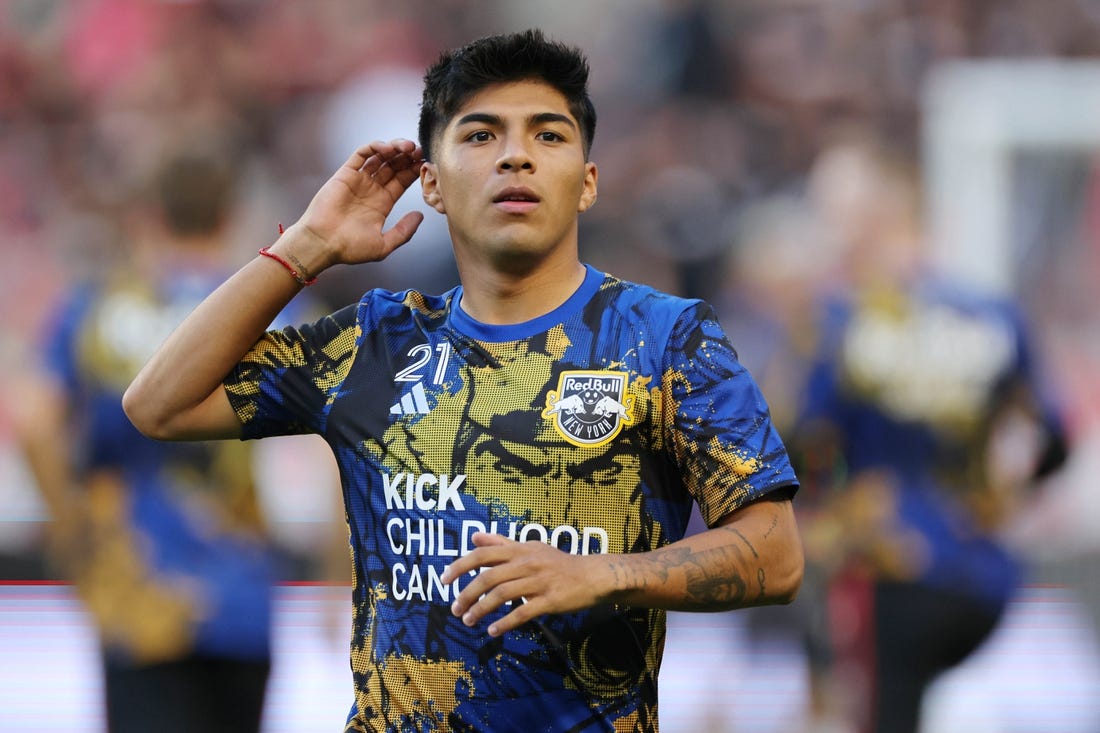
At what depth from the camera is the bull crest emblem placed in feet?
8.00

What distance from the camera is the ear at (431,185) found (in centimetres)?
280

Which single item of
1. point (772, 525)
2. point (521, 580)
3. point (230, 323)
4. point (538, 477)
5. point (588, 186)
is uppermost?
point (588, 186)

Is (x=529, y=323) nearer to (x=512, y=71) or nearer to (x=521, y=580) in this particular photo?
(x=512, y=71)

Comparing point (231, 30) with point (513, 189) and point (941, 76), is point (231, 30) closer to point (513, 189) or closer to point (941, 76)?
point (941, 76)

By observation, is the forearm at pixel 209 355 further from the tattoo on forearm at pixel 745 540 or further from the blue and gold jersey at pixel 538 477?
the tattoo on forearm at pixel 745 540

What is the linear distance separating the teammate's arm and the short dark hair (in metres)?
0.83

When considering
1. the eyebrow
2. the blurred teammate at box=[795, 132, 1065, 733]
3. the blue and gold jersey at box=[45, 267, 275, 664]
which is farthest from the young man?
the blurred teammate at box=[795, 132, 1065, 733]

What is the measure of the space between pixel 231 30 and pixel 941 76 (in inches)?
176

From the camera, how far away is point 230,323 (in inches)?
105

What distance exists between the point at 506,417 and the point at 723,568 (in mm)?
475

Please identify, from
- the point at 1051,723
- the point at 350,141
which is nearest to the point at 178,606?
the point at 1051,723

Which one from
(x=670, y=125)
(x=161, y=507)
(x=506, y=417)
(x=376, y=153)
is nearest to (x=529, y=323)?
(x=506, y=417)

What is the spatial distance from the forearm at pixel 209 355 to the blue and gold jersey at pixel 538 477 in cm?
21

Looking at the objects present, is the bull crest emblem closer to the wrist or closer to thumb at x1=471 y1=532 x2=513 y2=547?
thumb at x1=471 y1=532 x2=513 y2=547
